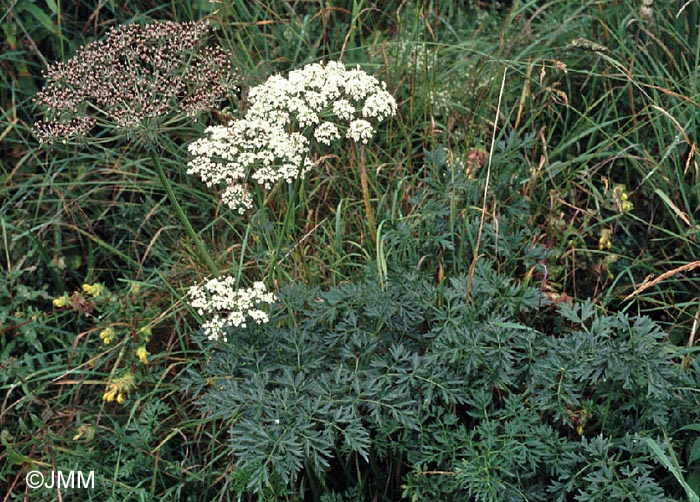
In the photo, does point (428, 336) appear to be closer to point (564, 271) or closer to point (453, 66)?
point (564, 271)

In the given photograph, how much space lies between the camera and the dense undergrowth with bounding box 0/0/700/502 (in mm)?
2387

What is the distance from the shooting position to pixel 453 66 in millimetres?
3842

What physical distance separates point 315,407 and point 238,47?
2.26 metres

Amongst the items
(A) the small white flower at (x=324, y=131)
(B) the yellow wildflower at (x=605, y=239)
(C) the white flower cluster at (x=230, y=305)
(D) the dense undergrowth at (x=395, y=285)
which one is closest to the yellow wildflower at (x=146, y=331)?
(D) the dense undergrowth at (x=395, y=285)

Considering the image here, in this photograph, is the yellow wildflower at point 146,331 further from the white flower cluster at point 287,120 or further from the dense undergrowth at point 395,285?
the white flower cluster at point 287,120

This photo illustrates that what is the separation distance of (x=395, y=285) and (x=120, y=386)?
3.42 ft

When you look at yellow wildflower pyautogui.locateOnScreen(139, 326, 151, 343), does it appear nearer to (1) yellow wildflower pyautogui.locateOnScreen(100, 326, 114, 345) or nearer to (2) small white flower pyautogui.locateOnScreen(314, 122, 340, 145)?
(1) yellow wildflower pyautogui.locateOnScreen(100, 326, 114, 345)

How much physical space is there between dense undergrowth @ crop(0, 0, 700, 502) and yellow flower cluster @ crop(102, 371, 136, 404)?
0.06ft

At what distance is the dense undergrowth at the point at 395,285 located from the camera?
2387 millimetres

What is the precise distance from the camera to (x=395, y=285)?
2.67 metres

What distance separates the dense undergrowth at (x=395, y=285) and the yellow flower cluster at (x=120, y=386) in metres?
0.02

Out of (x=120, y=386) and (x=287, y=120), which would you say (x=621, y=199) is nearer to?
(x=287, y=120)

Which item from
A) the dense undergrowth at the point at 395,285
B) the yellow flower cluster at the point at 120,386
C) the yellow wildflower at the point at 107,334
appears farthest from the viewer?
the yellow wildflower at the point at 107,334

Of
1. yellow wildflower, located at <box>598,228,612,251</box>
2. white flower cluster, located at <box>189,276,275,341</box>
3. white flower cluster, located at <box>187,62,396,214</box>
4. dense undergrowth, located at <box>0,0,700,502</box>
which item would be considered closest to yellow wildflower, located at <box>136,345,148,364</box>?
dense undergrowth, located at <box>0,0,700,502</box>
